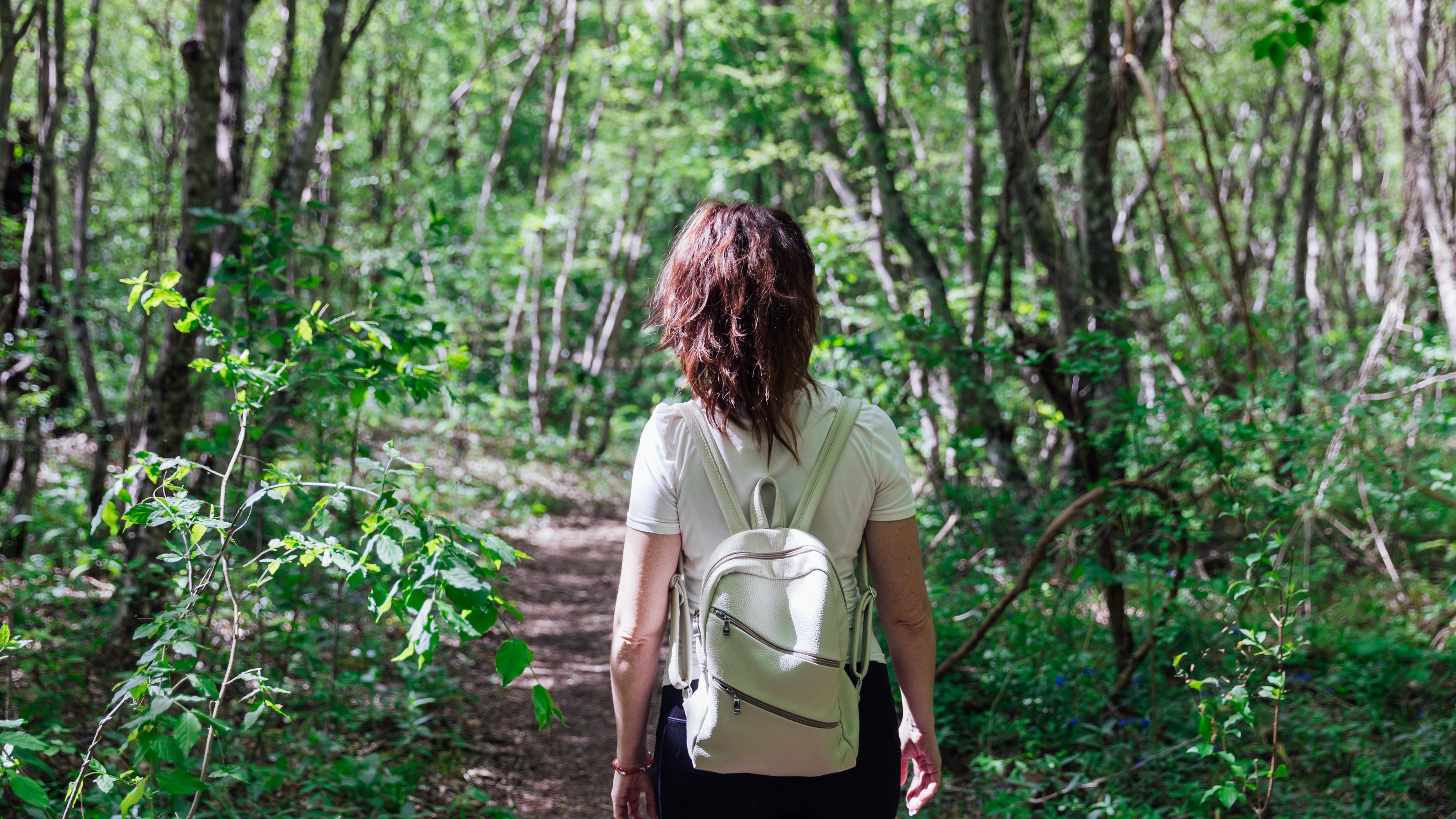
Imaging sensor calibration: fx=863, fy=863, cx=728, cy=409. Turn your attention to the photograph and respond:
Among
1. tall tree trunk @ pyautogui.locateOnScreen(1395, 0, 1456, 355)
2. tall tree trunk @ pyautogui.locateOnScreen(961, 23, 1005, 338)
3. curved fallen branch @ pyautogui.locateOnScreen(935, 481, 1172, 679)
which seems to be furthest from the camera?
tall tree trunk @ pyautogui.locateOnScreen(961, 23, 1005, 338)

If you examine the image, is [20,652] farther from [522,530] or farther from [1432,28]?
[1432,28]

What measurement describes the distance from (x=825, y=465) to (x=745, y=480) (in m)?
0.16

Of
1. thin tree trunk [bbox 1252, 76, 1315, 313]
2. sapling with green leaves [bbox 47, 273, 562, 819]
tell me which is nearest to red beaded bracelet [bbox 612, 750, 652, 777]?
sapling with green leaves [bbox 47, 273, 562, 819]

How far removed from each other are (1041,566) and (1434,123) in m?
3.43

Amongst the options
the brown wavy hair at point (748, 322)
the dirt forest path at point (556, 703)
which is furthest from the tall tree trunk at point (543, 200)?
the brown wavy hair at point (748, 322)

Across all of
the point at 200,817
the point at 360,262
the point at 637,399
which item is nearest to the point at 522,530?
the point at 360,262

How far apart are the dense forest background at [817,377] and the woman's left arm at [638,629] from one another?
0.19 m

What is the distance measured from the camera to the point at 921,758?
192 cm

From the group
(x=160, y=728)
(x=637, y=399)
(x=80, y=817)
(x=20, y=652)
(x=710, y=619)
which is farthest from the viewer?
(x=637, y=399)

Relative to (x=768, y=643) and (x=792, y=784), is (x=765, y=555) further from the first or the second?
(x=792, y=784)

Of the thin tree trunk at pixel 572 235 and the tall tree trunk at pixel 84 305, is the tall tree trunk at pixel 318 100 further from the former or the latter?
the thin tree trunk at pixel 572 235

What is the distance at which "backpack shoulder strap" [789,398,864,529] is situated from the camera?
1648 millimetres

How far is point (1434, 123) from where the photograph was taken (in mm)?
4984

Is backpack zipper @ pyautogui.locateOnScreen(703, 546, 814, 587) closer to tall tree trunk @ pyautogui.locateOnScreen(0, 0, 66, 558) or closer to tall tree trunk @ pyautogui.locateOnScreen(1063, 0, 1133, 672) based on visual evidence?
tall tree trunk @ pyautogui.locateOnScreen(1063, 0, 1133, 672)
